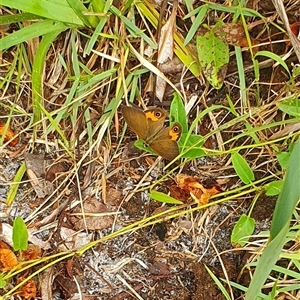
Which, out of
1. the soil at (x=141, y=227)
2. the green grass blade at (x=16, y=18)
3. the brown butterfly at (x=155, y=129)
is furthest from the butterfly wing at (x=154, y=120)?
the green grass blade at (x=16, y=18)

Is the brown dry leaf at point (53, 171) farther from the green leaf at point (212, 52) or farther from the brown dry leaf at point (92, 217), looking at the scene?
the green leaf at point (212, 52)

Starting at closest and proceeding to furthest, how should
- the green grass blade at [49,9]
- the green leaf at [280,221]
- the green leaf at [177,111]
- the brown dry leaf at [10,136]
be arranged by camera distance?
the green leaf at [280,221]
the green grass blade at [49,9]
the green leaf at [177,111]
the brown dry leaf at [10,136]

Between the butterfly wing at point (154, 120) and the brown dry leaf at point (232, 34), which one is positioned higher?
the brown dry leaf at point (232, 34)

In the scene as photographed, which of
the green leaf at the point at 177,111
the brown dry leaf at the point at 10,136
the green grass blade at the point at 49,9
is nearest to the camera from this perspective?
the green grass blade at the point at 49,9

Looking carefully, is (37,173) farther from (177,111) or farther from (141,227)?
(177,111)

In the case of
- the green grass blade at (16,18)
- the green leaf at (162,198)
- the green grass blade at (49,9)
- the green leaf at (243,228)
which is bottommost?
the green leaf at (243,228)
